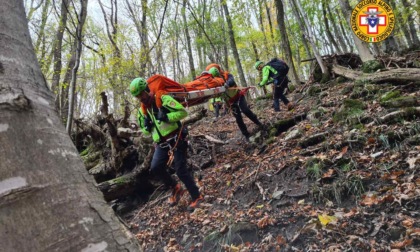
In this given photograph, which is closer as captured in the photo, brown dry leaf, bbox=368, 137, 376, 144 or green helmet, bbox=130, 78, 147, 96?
brown dry leaf, bbox=368, 137, 376, 144

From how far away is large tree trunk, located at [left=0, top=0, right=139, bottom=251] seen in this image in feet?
2.14

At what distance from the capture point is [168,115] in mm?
4859

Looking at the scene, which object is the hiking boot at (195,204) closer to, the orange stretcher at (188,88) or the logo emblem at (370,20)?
the orange stretcher at (188,88)

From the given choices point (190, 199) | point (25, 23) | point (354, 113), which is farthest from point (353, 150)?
point (25, 23)

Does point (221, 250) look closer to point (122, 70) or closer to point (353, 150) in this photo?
point (353, 150)

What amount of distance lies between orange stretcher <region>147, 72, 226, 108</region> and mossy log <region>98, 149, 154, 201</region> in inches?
62.5

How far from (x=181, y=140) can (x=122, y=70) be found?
10652 millimetres

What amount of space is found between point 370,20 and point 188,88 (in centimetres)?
715

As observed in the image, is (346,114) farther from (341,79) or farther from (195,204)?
(341,79)

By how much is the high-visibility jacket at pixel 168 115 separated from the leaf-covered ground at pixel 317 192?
55.2 inches

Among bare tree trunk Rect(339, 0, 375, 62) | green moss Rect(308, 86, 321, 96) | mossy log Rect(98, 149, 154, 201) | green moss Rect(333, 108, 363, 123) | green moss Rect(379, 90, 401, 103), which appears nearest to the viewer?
green moss Rect(333, 108, 363, 123)

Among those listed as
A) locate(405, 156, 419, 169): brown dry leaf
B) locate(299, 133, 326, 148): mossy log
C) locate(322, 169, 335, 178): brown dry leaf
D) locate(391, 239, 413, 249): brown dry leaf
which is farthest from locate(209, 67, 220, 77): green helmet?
locate(391, 239, 413, 249): brown dry leaf

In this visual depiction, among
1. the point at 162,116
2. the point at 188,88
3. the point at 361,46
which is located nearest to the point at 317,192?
the point at 162,116

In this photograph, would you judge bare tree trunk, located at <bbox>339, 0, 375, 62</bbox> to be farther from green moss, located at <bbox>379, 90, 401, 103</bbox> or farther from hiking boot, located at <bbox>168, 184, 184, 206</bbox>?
hiking boot, located at <bbox>168, 184, 184, 206</bbox>
